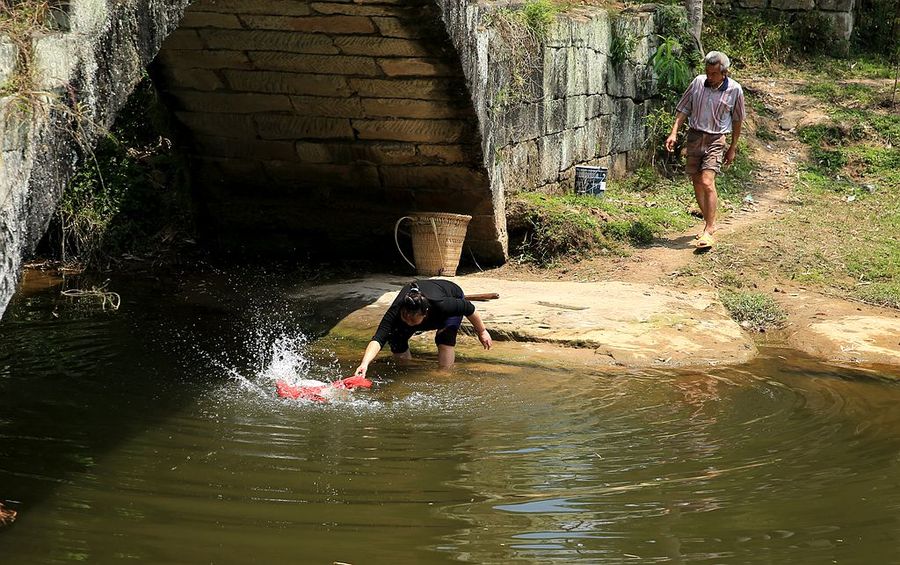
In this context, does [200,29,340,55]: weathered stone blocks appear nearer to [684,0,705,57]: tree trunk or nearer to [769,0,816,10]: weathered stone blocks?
[684,0,705,57]: tree trunk

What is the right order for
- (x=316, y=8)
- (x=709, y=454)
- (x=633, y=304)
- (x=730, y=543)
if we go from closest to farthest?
(x=730, y=543) < (x=709, y=454) < (x=316, y=8) < (x=633, y=304)

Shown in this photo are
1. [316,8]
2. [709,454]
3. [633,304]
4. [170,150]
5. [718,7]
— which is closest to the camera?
[709,454]

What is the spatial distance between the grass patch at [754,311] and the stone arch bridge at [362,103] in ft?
7.49

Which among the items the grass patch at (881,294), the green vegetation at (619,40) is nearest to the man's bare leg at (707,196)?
the grass patch at (881,294)

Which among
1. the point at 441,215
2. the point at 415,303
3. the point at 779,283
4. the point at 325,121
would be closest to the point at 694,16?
the point at 779,283

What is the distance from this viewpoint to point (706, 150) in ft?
32.7

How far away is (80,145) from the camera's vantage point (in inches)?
191

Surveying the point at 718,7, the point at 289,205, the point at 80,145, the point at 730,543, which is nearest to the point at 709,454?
the point at 730,543

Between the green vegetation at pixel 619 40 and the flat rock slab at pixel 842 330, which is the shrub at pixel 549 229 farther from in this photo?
the green vegetation at pixel 619 40

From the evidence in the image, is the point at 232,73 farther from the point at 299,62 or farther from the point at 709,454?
the point at 709,454

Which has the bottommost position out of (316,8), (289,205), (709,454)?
(709,454)

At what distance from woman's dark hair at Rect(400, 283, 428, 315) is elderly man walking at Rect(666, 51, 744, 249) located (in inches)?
145

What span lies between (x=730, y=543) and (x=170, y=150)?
740cm

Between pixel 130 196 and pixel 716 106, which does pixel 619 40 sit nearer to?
pixel 716 106
